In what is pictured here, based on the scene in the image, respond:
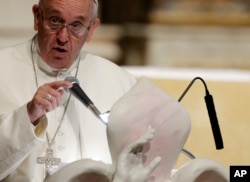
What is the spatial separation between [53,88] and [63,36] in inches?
12.2

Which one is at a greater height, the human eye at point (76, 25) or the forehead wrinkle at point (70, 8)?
the forehead wrinkle at point (70, 8)

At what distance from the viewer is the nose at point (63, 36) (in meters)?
2.75

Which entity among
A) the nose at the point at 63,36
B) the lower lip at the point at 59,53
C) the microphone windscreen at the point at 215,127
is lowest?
the microphone windscreen at the point at 215,127

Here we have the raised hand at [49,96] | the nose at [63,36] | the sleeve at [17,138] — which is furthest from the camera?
the nose at [63,36]

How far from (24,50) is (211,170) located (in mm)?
897

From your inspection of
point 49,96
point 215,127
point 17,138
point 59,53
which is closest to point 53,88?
point 49,96

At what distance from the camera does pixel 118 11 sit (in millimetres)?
5359

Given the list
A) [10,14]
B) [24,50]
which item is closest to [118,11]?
[10,14]

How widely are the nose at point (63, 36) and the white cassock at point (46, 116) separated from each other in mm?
206

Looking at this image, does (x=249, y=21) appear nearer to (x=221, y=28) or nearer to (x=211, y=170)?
(x=221, y=28)

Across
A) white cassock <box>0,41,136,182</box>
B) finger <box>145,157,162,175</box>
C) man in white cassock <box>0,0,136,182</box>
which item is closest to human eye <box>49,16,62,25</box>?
man in white cassock <box>0,0,136,182</box>


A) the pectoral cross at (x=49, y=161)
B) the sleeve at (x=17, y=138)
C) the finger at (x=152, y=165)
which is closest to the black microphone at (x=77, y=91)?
the sleeve at (x=17, y=138)

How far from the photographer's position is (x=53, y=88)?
2480 mm

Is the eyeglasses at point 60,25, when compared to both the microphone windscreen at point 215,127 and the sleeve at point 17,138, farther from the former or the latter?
the microphone windscreen at point 215,127
